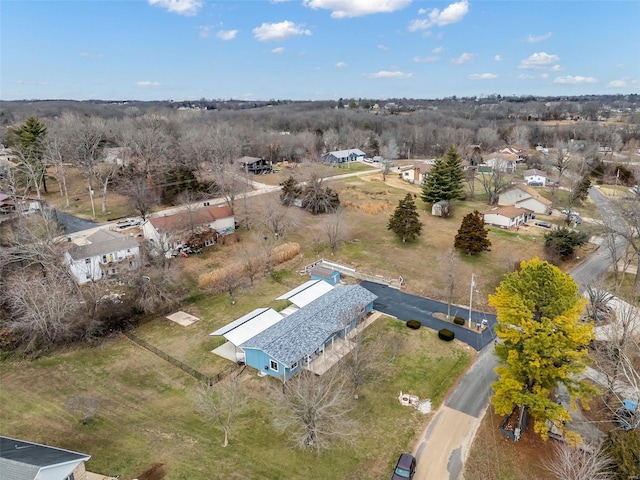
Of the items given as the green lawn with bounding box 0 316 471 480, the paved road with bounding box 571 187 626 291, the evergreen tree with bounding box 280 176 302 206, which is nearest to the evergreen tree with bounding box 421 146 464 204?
the evergreen tree with bounding box 280 176 302 206

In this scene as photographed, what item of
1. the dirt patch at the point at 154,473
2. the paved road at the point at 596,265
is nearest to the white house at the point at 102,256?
the dirt patch at the point at 154,473

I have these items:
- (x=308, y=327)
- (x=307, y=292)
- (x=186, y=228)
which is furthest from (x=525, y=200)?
(x=186, y=228)

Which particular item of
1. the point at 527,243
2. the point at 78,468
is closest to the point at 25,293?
the point at 78,468

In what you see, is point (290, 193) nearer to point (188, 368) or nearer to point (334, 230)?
point (334, 230)

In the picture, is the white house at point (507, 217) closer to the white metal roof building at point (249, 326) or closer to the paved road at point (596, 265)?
the paved road at point (596, 265)

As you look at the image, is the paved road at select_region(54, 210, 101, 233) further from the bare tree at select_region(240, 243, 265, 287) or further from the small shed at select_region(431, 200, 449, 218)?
the small shed at select_region(431, 200, 449, 218)

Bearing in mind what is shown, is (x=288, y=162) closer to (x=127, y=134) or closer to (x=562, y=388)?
(x=127, y=134)
